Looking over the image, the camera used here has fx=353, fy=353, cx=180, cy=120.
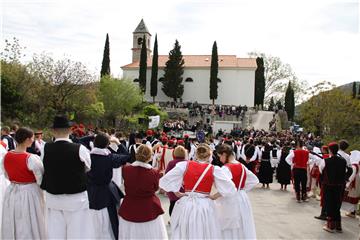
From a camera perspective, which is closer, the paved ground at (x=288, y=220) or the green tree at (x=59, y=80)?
the paved ground at (x=288, y=220)

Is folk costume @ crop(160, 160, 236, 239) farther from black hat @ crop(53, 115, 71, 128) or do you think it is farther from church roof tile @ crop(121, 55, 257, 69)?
church roof tile @ crop(121, 55, 257, 69)

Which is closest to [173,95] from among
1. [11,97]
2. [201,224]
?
[11,97]

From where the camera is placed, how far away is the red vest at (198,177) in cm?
505

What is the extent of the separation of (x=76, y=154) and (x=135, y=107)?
4281 cm

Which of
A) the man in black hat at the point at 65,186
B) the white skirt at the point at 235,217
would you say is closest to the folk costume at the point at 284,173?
the white skirt at the point at 235,217

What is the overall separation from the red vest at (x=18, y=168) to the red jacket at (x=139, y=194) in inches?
55.8

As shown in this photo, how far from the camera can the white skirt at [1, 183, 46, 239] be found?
515 centimetres

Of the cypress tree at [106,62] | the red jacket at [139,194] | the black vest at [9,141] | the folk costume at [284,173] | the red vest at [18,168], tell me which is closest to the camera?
the red jacket at [139,194]

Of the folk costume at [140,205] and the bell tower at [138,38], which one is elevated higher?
the bell tower at [138,38]

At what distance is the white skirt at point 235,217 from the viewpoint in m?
5.40

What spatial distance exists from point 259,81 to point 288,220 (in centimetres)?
5372

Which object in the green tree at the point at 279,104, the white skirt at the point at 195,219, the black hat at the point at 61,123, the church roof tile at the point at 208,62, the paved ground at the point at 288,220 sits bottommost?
the paved ground at the point at 288,220

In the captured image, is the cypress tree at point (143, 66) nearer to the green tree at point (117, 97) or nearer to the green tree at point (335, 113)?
the green tree at point (117, 97)

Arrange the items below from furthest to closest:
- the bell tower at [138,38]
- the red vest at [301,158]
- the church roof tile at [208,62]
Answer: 1. the bell tower at [138,38]
2. the church roof tile at [208,62]
3. the red vest at [301,158]
